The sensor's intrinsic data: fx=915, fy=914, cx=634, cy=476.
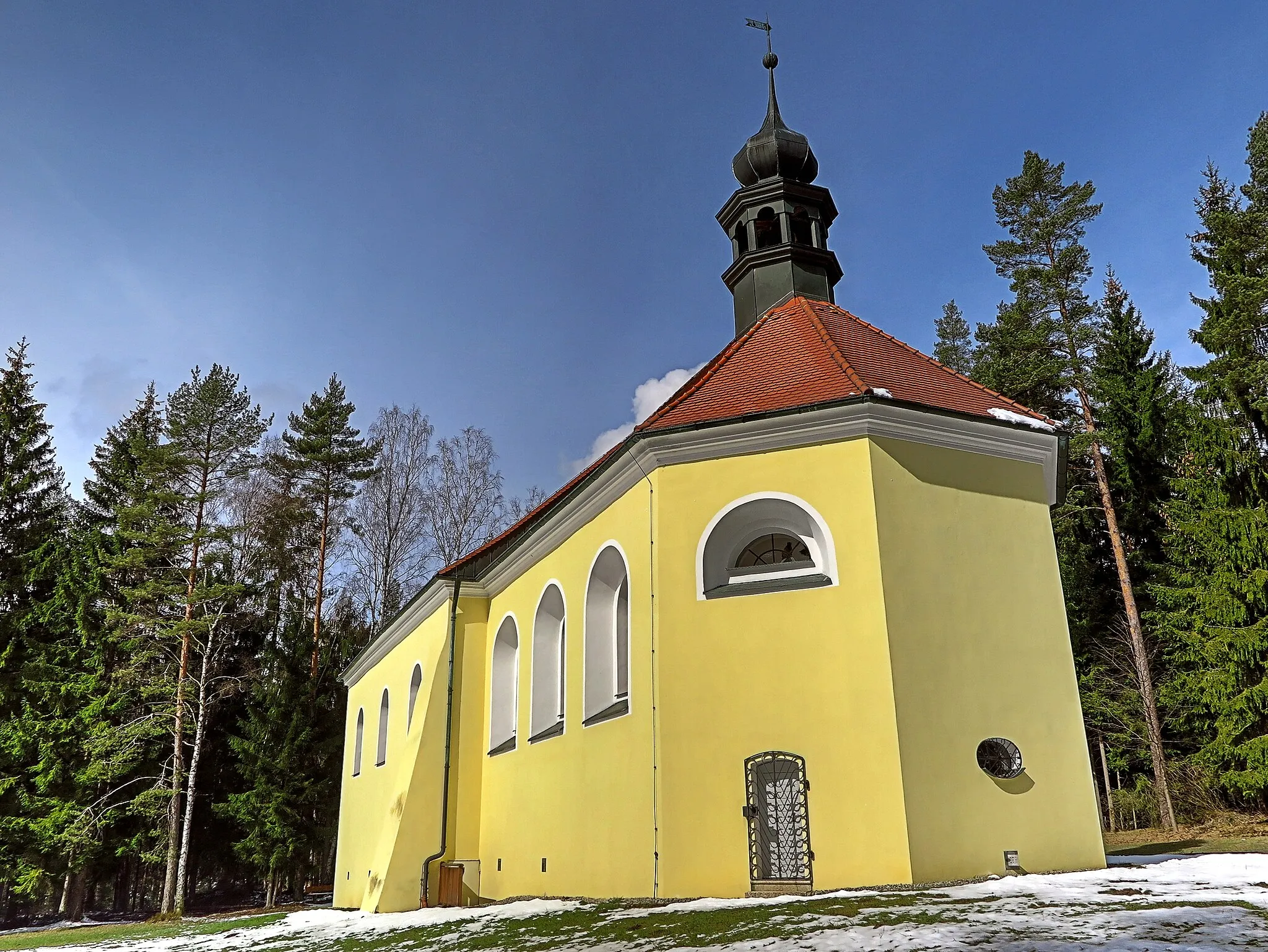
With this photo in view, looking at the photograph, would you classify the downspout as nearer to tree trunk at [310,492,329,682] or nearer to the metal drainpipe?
the metal drainpipe

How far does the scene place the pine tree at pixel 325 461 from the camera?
30.4 meters

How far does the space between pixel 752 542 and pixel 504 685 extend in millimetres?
6576

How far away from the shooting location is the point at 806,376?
10.8 meters

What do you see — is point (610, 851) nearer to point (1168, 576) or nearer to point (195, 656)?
point (1168, 576)

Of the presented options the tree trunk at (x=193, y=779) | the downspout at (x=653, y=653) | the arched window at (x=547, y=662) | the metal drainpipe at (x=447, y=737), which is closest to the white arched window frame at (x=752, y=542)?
the downspout at (x=653, y=653)

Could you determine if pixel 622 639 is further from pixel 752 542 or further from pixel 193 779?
pixel 193 779

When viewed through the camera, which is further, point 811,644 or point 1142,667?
point 1142,667

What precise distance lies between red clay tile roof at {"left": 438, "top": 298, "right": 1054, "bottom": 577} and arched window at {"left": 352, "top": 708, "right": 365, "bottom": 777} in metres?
11.0

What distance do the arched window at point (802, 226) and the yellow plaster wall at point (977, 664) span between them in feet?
18.9

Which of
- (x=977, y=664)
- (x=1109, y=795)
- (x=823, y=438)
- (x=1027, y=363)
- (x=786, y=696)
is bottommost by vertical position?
(x=1109, y=795)

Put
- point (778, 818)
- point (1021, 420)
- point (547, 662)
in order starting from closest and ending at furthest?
point (778, 818) < point (1021, 420) < point (547, 662)

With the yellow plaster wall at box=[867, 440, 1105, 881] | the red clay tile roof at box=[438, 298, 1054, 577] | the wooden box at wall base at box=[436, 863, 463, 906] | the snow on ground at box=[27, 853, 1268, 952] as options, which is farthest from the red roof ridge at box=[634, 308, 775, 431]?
the wooden box at wall base at box=[436, 863, 463, 906]

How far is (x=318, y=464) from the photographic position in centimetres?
3103

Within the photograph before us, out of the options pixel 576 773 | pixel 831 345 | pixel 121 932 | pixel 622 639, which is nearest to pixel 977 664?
pixel 831 345
